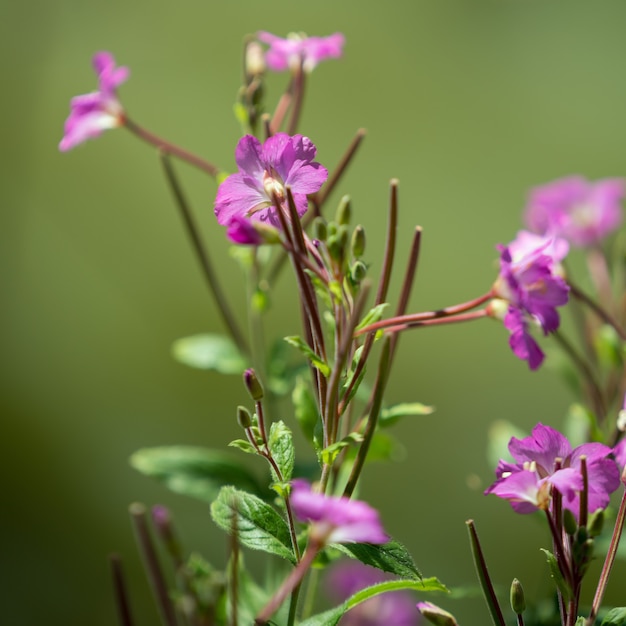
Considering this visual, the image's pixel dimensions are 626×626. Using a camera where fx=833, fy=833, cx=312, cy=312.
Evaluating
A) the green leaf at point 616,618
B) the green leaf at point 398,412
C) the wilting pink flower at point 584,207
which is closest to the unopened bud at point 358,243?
the green leaf at point 398,412

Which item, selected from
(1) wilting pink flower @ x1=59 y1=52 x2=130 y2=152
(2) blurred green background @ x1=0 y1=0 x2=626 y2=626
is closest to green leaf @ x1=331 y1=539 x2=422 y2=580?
(1) wilting pink flower @ x1=59 y1=52 x2=130 y2=152

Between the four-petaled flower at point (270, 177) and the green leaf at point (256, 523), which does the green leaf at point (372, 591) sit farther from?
the four-petaled flower at point (270, 177)

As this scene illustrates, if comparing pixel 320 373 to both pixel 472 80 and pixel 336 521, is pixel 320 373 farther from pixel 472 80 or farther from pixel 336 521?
pixel 472 80

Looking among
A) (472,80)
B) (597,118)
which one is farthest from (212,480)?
(597,118)

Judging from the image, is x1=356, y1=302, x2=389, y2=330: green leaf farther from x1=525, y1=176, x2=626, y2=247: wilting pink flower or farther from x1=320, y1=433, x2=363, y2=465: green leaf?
x1=525, y1=176, x2=626, y2=247: wilting pink flower

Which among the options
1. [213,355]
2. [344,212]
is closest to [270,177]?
[344,212]

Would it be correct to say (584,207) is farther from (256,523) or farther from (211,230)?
(211,230)
